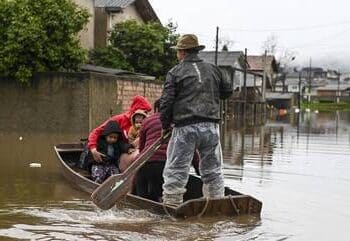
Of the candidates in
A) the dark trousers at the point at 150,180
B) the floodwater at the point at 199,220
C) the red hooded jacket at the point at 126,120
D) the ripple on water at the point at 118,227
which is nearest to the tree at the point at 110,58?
the floodwater at the point at 199,220

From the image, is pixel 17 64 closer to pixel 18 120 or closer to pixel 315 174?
pixel 18 120

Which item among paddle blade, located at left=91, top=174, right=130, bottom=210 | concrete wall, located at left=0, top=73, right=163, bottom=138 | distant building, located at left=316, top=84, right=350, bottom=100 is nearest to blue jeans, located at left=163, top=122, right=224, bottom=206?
paddle blade, located at left=91, top=174, right=130, bottom=210

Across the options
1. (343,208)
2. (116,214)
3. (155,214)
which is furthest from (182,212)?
(343,208)

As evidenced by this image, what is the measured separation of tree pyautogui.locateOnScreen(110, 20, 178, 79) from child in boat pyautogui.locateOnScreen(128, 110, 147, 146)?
21.8 m

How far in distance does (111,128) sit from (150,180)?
1.51m

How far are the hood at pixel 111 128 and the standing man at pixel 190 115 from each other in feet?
7.04

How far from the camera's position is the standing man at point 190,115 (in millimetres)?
7621

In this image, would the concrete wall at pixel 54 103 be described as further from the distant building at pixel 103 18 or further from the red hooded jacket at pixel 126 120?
the red hooded jacket at pixel 126 120

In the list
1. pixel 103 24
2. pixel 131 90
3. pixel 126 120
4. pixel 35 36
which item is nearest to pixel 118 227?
pixel 126 120

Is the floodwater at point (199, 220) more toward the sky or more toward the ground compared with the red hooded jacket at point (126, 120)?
more toward the ground

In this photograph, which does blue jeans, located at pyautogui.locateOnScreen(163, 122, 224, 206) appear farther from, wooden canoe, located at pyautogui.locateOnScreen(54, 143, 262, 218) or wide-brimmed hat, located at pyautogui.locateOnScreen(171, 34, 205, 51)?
wide-brimmed hat, located at pyautogui.locateOnScreen(171, 34, 205, 51)

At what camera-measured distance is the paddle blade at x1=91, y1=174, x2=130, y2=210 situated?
25.4 ft

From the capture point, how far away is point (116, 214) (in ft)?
26.6

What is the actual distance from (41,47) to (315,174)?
12734 mm
